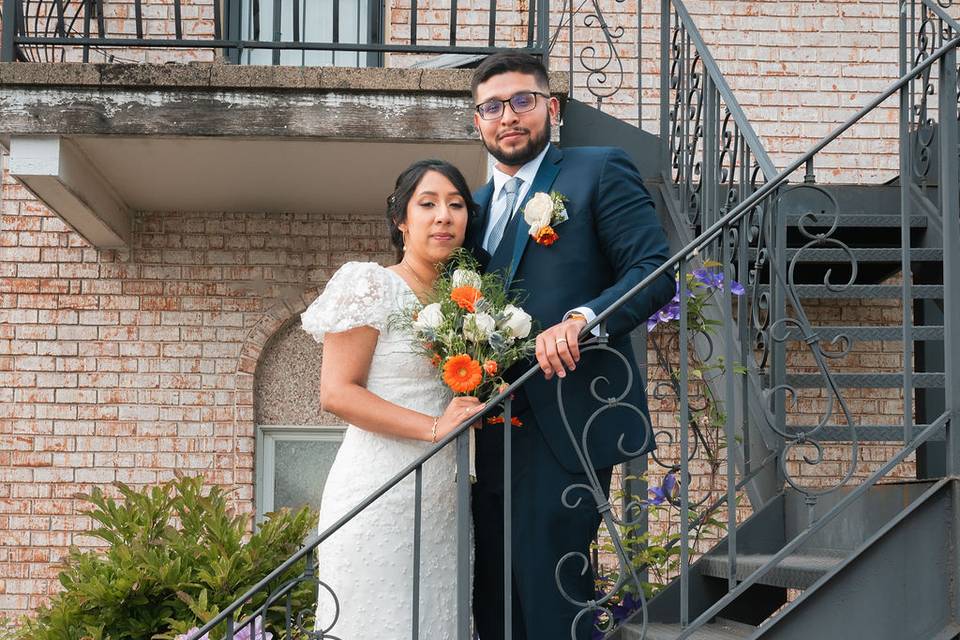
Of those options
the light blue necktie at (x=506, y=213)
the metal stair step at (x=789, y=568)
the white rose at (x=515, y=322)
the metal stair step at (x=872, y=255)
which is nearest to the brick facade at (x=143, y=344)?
the metal stair step at (x=872, y=255)

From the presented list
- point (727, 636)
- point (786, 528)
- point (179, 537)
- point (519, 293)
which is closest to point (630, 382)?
point (519, 293)

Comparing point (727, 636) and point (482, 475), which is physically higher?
point (482, 475)

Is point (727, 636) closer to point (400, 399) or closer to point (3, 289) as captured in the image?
point (400, 399)

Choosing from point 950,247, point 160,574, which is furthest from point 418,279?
point 160,574

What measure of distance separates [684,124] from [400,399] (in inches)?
112

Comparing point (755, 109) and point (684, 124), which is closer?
point (684, 124)

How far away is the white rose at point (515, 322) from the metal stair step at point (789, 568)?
3.06 ft

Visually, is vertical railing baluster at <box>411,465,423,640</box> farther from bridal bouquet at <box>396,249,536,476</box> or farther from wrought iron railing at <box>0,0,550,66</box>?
wrought iron railing at <box>0,0,550,66</box>

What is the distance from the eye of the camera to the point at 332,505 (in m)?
3.19

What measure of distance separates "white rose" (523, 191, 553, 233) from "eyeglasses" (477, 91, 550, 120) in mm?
249

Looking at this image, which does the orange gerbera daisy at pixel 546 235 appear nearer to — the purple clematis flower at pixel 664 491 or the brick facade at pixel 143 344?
the purple clematis flower at pixel 664 491

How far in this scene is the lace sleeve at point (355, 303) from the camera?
308 centimetres

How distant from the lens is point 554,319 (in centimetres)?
307

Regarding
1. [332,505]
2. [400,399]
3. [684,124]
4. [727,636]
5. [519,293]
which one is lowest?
[727,636]
